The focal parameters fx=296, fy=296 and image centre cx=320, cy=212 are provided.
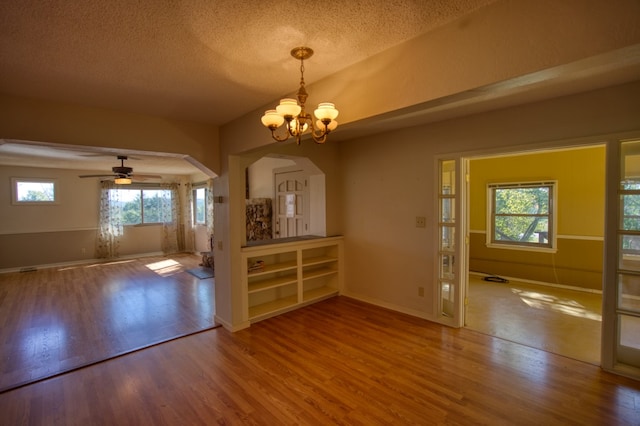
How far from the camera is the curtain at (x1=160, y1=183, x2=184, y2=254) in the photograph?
884 centimetres

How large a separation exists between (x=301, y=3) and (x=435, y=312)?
3.50 meters

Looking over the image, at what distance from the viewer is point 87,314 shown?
412 cm

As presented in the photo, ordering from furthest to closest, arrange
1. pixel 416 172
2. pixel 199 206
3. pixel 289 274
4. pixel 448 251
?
pixel 199 206 < pixel 289 274 < pixel 416 172 < pixel 448 251

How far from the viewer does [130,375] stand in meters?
2.64

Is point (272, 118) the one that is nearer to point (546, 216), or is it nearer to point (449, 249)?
point (449, 249)

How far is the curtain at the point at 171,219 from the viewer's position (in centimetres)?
884

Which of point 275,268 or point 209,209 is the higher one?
point 209,209

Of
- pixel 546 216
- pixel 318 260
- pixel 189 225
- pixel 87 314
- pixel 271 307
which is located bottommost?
pixel 87 314

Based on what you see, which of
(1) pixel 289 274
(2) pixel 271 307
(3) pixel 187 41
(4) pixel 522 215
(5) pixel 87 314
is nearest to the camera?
(3) pixel 187 41

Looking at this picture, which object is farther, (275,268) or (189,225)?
(189,225)

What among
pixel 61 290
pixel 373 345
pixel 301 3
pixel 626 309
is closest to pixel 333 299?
pixel 373 345

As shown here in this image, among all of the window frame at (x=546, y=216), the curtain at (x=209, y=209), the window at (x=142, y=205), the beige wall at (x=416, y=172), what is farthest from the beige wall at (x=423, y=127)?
the window at (x=142, y=205)

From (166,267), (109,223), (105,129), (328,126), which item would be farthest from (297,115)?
(109,223)

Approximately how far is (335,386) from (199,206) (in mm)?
7702
